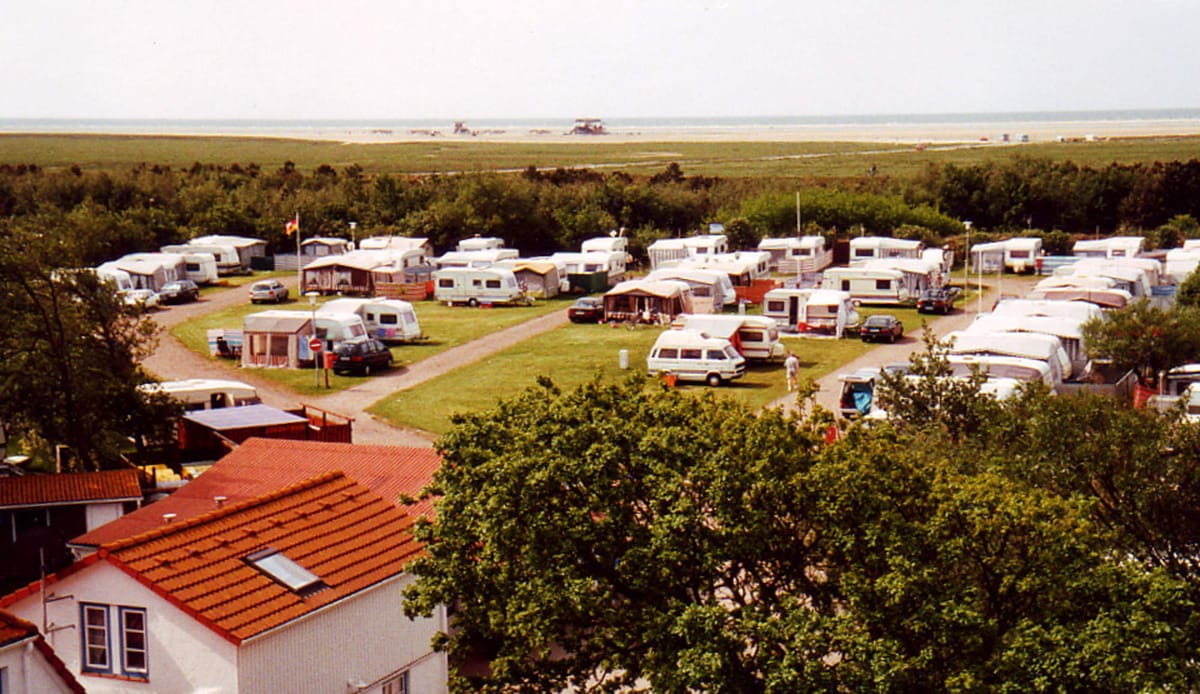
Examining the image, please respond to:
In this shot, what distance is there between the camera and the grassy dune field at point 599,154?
123 meters

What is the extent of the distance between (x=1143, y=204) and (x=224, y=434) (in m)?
56.7

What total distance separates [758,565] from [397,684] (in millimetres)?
4381

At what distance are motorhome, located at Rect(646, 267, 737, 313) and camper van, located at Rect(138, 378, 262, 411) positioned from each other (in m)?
19.9

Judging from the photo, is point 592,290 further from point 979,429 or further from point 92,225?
point 979,429

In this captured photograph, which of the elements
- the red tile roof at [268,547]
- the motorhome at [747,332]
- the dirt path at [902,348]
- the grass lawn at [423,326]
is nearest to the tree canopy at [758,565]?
the red tile roof at [268,547]

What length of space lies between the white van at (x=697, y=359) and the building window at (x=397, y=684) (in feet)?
72.6

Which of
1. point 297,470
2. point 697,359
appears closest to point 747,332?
point 697,359

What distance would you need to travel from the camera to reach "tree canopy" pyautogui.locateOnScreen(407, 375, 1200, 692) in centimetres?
1106

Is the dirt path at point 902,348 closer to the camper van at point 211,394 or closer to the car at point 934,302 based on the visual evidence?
the car at point 934,302

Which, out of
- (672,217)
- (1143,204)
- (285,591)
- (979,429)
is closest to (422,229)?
(672,217)

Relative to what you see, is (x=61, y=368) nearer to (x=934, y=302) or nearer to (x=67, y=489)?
(x=67, y=489)

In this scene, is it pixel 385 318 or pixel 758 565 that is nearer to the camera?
pixel 758 565

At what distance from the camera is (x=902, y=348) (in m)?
40.5

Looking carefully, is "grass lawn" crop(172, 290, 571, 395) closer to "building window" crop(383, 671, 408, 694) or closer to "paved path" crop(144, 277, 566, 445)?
"paved path" crop(144, 277, 566, 445)
